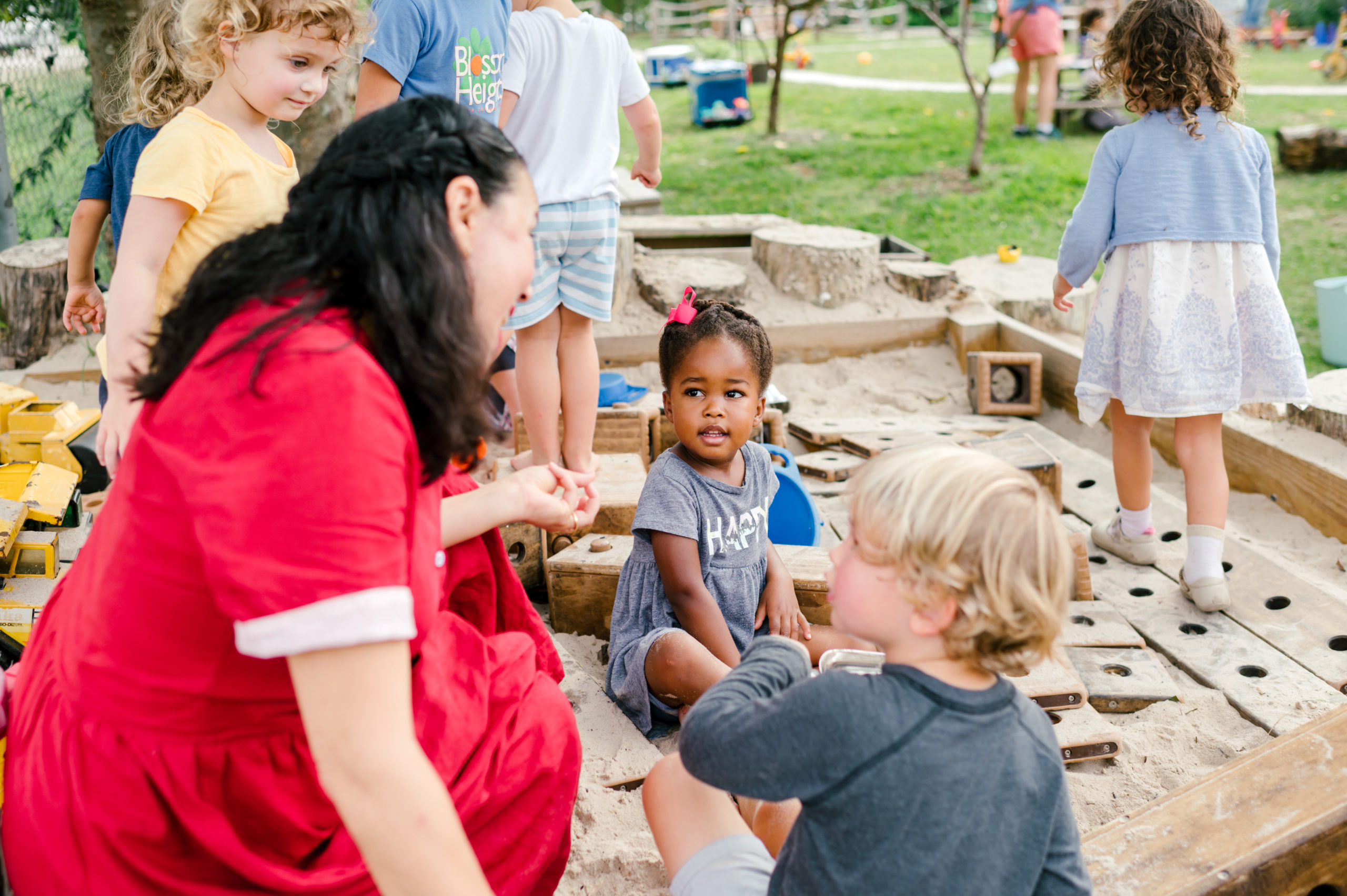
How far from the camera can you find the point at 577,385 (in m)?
3.29

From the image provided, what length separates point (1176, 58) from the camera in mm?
2865

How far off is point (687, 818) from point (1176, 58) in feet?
8.00

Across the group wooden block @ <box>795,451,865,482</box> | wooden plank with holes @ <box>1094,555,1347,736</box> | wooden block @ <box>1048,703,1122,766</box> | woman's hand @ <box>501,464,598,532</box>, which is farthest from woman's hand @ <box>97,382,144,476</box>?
wooden plank with holes @ <box>1094,555,1347,736</box>

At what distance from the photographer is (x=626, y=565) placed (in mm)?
2443

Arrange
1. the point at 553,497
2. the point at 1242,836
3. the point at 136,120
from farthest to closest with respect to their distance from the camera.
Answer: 1. the point at 136,120
2. the point at 553,497
3. the point at 1242,836

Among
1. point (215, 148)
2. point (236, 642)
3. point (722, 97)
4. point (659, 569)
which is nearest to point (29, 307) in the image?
point (215, 148)

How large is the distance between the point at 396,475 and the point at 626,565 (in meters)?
1.40

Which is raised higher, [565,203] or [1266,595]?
[565,203]

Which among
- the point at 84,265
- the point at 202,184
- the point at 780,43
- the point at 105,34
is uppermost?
the point at 780,43

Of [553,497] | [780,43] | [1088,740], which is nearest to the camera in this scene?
[553,497]

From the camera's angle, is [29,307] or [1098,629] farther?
[29,307]

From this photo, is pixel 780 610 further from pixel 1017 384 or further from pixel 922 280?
pixel 922 280

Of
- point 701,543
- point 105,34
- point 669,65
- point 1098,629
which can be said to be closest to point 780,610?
point 701,543

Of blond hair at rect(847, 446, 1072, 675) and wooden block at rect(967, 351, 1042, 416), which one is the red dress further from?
wooden block at rect(967, 351, 1042, 416)
